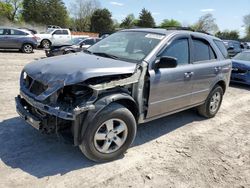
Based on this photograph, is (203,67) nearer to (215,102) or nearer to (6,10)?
(215,102)

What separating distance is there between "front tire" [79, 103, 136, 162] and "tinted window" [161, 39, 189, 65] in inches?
54.3

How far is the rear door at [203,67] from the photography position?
536 cm

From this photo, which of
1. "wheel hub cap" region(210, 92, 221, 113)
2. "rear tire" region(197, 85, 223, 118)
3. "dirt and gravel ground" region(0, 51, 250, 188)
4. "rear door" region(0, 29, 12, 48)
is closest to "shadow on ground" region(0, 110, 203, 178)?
"dirt and gravel ground" region(0, 51, 250, 188)

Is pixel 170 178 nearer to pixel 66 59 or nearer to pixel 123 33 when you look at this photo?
pixel 66 59

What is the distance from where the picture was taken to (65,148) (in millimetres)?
4289

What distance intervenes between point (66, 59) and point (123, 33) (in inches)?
60.8

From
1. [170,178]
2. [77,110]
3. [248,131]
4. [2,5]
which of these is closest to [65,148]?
[77,110]

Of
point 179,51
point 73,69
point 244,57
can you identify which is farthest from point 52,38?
point 73,69

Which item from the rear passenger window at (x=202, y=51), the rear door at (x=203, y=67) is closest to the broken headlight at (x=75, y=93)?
the rear door at (x=203, y=67)

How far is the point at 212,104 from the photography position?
6.29m

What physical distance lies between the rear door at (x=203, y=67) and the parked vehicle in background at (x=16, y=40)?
14109mm

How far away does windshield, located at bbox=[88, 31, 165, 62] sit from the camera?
457 centimetres

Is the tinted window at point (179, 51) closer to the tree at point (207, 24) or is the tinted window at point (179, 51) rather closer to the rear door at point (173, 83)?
the rear door at point (173, 83)

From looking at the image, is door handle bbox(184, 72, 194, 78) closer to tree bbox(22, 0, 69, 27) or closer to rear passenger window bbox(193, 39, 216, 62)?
rear passenger window bbox(193, 39, 216, 62)
